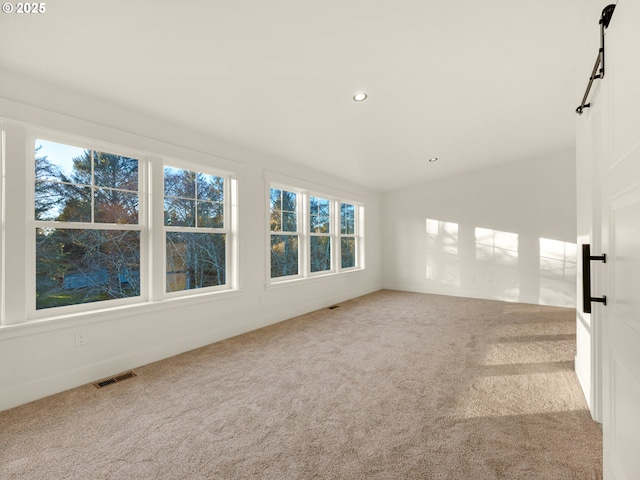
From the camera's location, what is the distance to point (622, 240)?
1.13m

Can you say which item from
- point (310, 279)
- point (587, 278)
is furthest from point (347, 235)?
point (587, 278)

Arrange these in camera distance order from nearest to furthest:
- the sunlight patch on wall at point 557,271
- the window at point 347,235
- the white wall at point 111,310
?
the white wall at point 111,310 < the sunlight patch on wall at point 557,271 < the window at point 347,235

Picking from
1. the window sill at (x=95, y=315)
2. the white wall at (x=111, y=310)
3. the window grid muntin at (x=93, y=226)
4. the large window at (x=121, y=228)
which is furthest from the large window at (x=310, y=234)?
Answer: the window grid muntin at (x=93, y=226)

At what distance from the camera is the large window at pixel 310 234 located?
4.90 m

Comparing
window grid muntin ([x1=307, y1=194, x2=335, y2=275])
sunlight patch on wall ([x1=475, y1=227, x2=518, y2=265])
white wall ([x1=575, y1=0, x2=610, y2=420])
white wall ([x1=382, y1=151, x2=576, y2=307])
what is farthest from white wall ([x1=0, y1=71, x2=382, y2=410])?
sunlight patch on wall ([x1=475, y1=227, x2=518, y2=265])

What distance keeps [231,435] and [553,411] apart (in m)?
2.21

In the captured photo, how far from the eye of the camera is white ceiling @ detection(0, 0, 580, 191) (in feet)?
6.65

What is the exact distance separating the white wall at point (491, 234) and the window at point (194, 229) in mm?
4759

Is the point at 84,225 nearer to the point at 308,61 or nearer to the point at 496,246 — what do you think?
the point at 308,61

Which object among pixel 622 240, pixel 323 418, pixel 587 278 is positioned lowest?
pixel 323 418

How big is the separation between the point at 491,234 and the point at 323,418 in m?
5.76

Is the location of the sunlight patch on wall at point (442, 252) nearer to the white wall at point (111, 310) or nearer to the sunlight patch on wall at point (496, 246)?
the sunlight patch on wall at point (496, 246)

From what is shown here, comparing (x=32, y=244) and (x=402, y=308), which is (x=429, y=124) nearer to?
(x=402, y=308)

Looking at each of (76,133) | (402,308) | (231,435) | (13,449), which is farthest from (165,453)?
(402,308)
